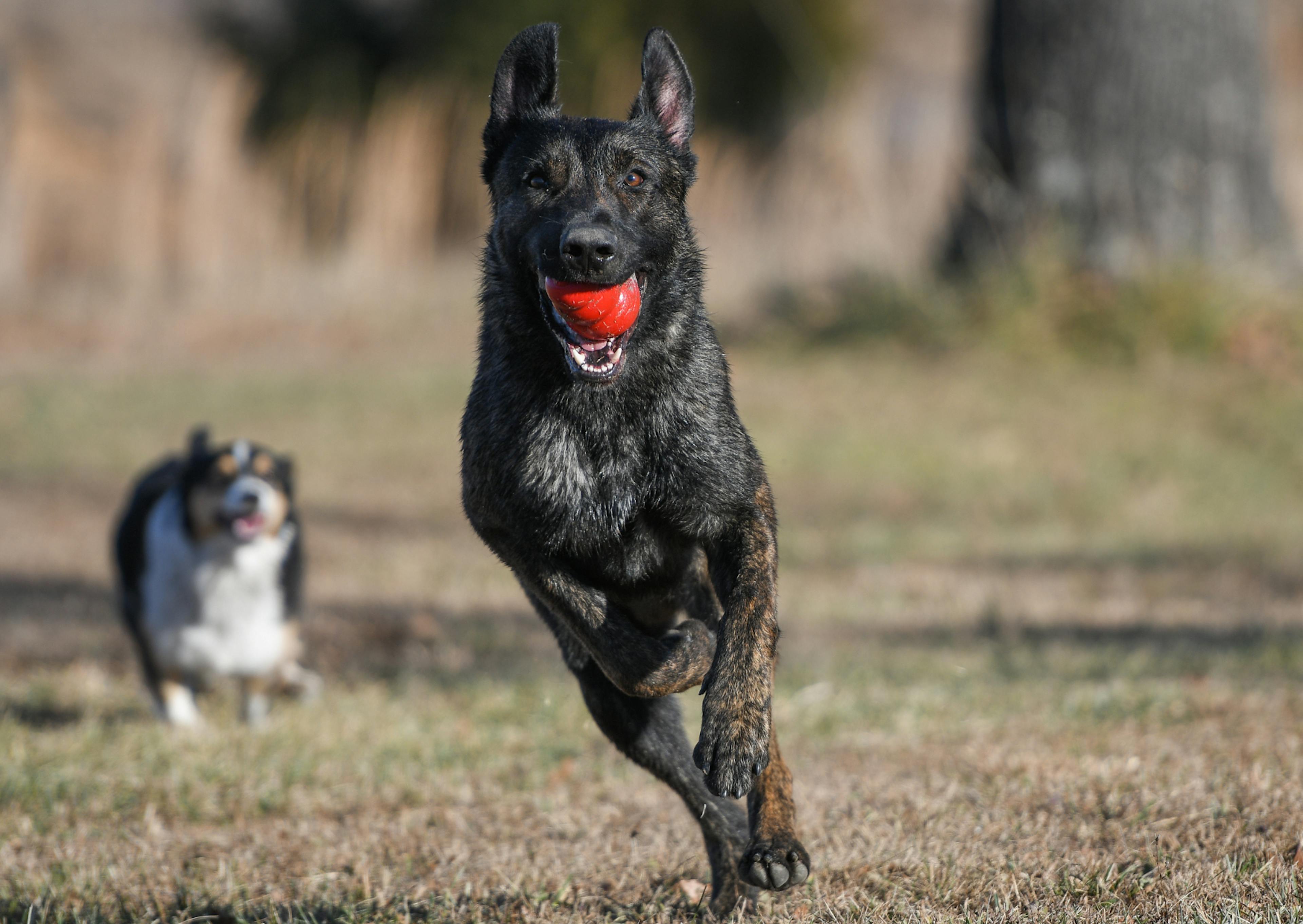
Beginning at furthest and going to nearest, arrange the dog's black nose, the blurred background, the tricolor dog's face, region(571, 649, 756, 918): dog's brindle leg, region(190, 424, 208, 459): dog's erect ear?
1. region(190, 424, 208, 459): dog's erect ear
2. the tricolor dog's face
3. the blurred background
4. region(571, 649, 756, 918): dog's brindle leg
5. the dog's black nose

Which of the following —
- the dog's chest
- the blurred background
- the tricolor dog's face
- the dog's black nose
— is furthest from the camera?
the tricolor dog's face

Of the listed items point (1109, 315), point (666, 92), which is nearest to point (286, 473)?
point (666, 92)

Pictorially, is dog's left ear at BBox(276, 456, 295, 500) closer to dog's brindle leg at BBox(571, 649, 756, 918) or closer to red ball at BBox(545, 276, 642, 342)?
dog's brindle leg at BBox(571, 649, 756, 918)

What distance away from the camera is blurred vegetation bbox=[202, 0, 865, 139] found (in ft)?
65.6

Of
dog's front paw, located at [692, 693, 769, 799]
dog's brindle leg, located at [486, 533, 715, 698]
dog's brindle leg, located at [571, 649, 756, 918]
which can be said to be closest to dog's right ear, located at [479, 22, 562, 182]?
dog's brindle leg, located at [486, 533, 715, 698]

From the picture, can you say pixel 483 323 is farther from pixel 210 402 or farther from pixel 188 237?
pixel 188 237

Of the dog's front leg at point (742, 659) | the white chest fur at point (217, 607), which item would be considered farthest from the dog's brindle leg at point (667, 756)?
the white chest fur at point (217, 607)

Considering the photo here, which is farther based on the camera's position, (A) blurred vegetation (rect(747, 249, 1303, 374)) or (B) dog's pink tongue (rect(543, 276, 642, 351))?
(A) blurred vegetation (rect(747, 249, 1303, 374))

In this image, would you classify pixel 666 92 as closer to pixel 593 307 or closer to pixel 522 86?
pixel 522 86

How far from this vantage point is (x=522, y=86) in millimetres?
3541

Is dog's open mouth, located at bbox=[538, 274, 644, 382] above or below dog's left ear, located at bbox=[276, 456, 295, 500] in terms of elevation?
above

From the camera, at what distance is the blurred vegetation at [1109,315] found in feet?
35.7

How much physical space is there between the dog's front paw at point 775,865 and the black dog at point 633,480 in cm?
1

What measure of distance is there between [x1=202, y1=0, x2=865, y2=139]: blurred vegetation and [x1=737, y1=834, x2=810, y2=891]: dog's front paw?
17.1 meters
